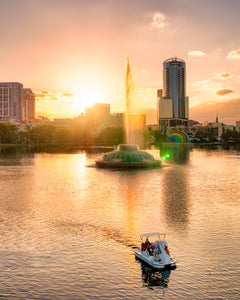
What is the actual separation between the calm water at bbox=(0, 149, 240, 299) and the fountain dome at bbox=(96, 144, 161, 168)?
25.3 meters

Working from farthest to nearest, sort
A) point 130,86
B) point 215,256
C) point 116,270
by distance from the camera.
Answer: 1. point 130,86
2. point 215,256
3. point 116,270

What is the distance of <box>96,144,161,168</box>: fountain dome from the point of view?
75.6 meters

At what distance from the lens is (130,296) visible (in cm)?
1775

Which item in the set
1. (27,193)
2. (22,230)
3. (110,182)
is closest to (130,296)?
(22,230)

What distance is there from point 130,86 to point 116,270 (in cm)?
7124

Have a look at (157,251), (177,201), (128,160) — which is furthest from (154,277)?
(128,160)

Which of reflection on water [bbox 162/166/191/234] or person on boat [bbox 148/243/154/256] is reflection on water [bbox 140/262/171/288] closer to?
person on boat [bbox 148/243/154/256]

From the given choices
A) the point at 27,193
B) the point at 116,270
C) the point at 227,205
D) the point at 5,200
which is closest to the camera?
the point at 116,270

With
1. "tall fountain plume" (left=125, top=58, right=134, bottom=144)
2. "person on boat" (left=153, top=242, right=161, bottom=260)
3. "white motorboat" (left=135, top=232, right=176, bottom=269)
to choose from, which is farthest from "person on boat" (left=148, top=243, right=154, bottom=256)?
"tall fountain plume" (left=125, top=58, right=134, bottom=144)

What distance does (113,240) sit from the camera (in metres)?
25.7

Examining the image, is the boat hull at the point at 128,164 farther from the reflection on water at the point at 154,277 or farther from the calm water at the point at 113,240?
the reflection on water at the point at 154,277

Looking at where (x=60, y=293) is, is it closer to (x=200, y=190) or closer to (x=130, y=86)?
(x=200, y=190)

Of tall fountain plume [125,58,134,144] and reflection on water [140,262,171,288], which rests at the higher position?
tall fountain plume [125,58,134,144]

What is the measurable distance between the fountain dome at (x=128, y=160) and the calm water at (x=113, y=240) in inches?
996
